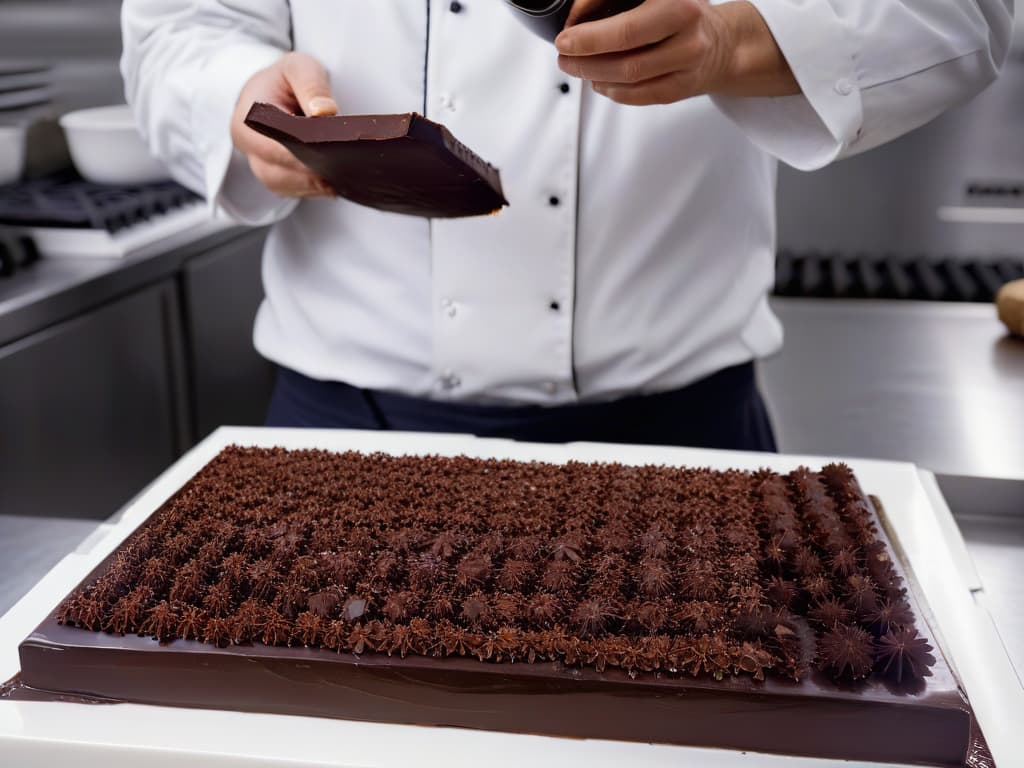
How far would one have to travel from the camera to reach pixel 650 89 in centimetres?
106

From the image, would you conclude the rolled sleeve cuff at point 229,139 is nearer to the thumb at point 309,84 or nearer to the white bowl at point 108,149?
the thumb at point 309,84

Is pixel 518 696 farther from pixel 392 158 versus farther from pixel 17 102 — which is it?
pixel 17 102

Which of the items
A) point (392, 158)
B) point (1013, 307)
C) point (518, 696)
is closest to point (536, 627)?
point (518, 696)

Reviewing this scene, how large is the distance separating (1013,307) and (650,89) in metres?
1.31

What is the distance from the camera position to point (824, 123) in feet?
3.98

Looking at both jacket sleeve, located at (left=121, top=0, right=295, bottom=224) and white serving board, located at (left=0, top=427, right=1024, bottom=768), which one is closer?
white serving board, located at (left=0, top=427, right=1024, bottom=768)

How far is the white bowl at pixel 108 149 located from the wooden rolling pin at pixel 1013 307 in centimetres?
201

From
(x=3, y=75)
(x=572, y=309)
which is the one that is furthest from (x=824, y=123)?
(x=3, y=75)

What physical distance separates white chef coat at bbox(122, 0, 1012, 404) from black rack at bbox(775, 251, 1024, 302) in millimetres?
1021

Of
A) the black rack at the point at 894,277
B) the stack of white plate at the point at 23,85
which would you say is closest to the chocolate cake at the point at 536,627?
the black rack at the point at 894,277

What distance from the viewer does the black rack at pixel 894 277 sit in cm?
244

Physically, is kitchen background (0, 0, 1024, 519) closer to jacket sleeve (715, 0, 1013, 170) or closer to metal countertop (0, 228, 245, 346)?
metal countertop (0, 228, 245, 346)

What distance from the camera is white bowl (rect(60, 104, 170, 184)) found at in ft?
8.59

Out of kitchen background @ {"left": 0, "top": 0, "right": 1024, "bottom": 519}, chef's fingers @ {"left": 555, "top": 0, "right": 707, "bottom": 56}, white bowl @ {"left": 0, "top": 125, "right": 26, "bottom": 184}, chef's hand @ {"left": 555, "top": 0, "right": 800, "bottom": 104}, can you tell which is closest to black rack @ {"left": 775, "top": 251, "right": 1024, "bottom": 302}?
kitchen background @ {"left": 0, "top": 0, "right": 1024, "bottom": 519}
